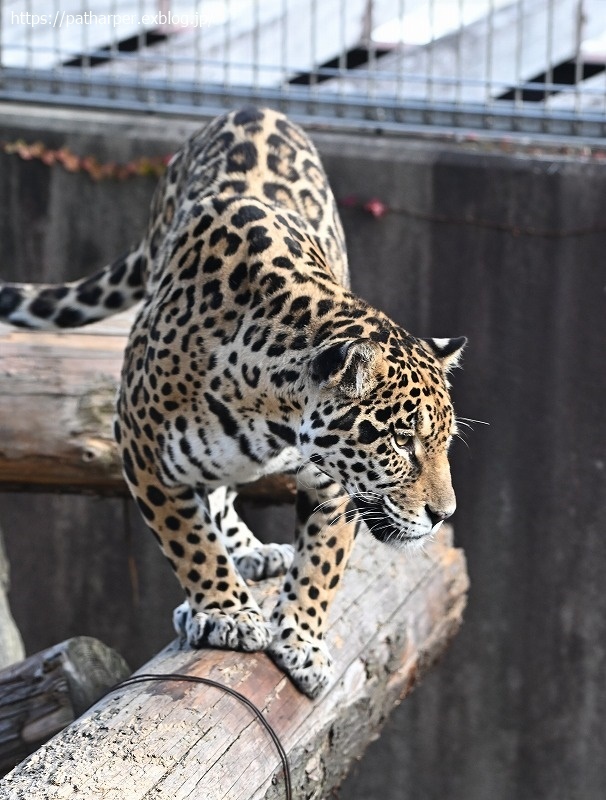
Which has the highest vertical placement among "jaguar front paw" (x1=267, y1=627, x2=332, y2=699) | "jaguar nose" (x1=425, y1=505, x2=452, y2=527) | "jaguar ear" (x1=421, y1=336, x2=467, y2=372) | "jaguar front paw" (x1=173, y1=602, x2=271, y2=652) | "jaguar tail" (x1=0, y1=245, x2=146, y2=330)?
"jaguar ear" (x1=421, y1=336, x2=467, y2=372)

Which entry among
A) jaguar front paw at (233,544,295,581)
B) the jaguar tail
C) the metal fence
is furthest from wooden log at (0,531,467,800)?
the metal fence

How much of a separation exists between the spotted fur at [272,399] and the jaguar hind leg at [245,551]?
675mm

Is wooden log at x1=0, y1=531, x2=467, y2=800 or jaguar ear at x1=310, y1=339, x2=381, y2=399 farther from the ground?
jaguar ear at x1=310, y1=339, x2=381, y2=399

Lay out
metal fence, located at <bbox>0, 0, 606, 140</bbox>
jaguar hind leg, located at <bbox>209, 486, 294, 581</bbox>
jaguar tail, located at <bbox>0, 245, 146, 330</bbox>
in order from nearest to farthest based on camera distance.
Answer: jaguar hind leg, located at <bbox>209, 486, 294, 581</bbox>
jaguar tail, located at <bbox>0, 245, 146, 330</bbox>
metal fence, located at <bbox>0, 0, 606, 140</bbox>

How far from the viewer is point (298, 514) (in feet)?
19.8

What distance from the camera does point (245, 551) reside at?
22.7 ft

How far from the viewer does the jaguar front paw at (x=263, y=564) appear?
6.85 metres

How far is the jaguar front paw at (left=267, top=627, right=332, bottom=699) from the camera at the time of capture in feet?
19.1

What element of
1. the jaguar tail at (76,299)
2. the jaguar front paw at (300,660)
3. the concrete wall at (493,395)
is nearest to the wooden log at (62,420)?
the jaguar tail at (76,299)

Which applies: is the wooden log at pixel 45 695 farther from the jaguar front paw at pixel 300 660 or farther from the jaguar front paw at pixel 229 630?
the jaguar front paw at pixel 300 660

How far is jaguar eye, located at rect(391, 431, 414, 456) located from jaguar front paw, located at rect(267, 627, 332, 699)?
127cm

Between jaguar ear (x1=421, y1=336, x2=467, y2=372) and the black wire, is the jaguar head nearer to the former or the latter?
jaguar ear (x1=421, y1=336, x2=467, y2=372)

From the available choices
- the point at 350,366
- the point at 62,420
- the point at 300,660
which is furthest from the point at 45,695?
the point at 350,366

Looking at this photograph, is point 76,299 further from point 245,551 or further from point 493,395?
point 493,395
